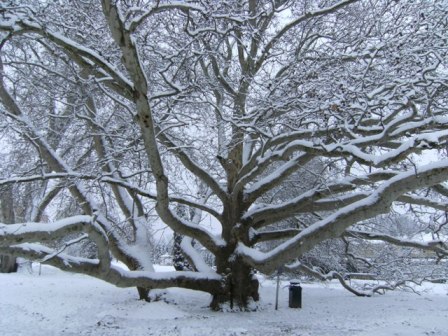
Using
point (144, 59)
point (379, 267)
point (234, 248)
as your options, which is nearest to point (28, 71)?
point (144, 59)

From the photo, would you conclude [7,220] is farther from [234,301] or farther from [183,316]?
[234,301]

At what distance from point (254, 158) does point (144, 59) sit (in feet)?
10.3

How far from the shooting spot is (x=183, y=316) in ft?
30.7

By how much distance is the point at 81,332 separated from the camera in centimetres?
781

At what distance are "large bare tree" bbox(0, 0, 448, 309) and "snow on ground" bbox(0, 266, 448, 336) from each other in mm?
780

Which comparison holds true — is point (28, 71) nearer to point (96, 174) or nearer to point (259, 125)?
point (96, 174)

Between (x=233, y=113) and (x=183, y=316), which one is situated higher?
(x=233, y=113)

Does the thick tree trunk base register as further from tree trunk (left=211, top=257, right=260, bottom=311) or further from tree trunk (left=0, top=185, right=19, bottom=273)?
tree trunk (left=0, top=185, right=19, bottom=273)

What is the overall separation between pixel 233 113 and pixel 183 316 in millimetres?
4465

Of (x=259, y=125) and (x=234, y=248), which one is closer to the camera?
(x=259, y=125)

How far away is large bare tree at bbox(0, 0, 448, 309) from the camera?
7113 millimetres

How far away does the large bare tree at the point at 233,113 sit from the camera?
23.3 feet

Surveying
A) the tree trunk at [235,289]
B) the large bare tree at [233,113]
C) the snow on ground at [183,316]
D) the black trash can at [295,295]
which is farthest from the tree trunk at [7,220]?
the black trash can at [295,295]

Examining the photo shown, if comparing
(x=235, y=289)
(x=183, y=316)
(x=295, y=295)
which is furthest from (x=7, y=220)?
(x=295, y=295)
